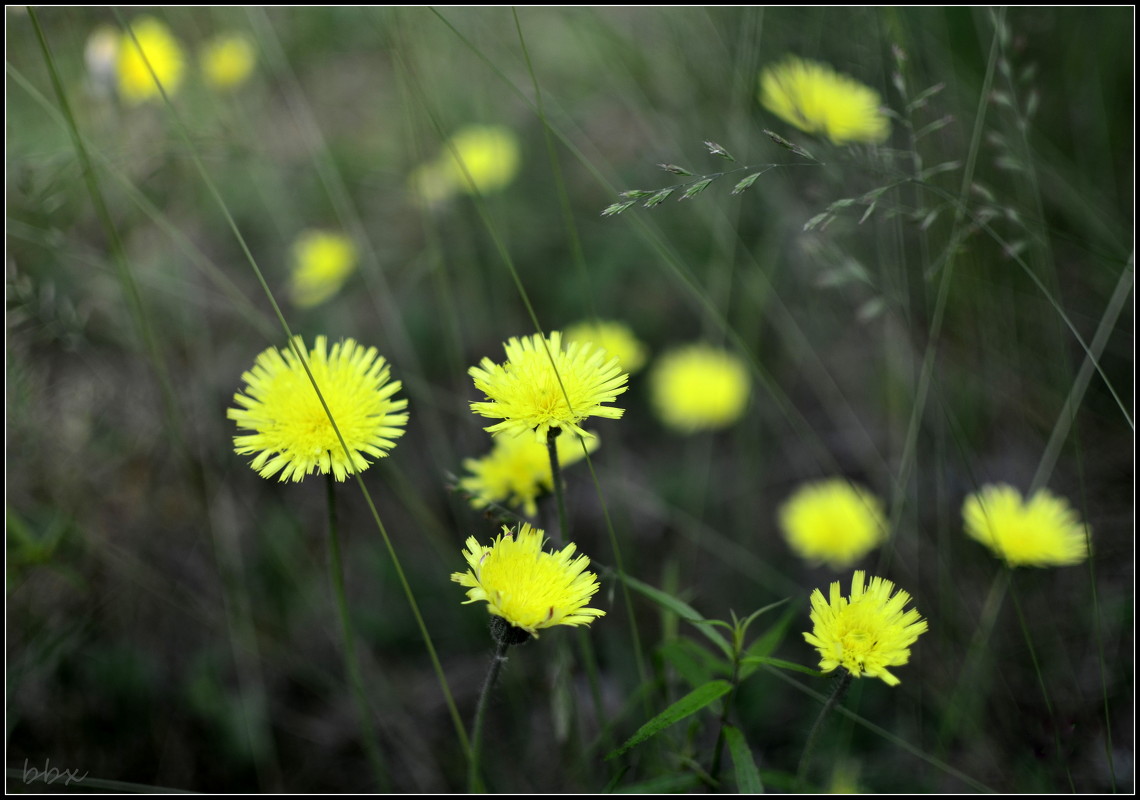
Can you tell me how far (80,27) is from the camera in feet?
9.33

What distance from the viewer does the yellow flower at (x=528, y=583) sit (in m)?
0.86

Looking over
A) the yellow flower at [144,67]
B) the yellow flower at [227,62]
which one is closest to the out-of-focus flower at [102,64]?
the yellow flower at [144,67]

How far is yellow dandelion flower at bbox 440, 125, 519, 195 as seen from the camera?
8.15ft

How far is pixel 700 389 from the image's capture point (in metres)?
2.15

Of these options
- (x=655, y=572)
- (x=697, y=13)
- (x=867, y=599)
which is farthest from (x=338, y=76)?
(x=867, y=599)

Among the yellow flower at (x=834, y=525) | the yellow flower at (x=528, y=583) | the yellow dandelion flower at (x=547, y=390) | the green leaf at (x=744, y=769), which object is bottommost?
the yellow flower at (x=834, y=525)

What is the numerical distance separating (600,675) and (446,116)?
7.14 ft

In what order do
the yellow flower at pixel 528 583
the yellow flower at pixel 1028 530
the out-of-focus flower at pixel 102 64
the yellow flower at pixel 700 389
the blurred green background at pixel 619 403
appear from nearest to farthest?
the yellow flower at pixel 528 583 → the yellow flower at pixel 1028 530 → the blurred green background at pixel 619 403 → the out-of-focus flower at pixel 102 64 → the yellow flower at pixel 700 389

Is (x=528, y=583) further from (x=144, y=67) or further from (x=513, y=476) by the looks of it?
(x=144, y=67)

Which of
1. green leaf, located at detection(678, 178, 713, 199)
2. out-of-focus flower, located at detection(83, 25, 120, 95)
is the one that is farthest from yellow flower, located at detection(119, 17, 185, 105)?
green leaf, located at detection(678, 178, 713, 199)

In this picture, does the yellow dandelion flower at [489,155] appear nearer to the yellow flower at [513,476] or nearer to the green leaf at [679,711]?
the yellow flower at [513,476]

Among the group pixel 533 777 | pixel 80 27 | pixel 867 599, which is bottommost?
pixel 533 777

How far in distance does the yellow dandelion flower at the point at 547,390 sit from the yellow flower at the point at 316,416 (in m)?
0.13

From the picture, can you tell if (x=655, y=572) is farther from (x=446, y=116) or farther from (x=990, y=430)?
(x=446, y=116)
